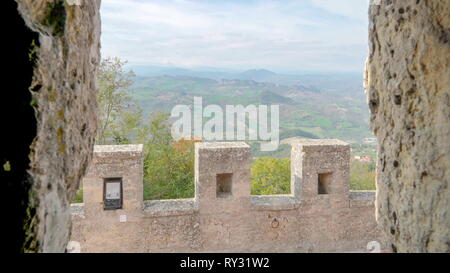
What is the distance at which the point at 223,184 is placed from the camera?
902 centimetres

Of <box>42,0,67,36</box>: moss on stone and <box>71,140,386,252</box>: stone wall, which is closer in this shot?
Result: <box>42,0,67,36</box>: moss on stone

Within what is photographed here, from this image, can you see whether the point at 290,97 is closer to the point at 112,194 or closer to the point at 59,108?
the point at 112,194

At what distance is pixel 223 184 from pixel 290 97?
68.7ft

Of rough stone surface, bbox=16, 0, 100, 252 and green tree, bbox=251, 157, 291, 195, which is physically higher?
rough stone surface, bbox=16, 0, 100, 252

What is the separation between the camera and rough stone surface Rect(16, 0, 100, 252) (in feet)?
5.39

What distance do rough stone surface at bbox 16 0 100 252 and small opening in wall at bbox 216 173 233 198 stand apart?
6455 mm

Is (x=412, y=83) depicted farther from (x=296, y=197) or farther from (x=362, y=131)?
(x=362, y=131)

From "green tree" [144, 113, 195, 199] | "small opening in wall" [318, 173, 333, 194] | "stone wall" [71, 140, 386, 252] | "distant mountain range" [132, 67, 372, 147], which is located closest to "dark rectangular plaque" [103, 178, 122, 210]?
"stone wall" [71, 140, 386, 252]

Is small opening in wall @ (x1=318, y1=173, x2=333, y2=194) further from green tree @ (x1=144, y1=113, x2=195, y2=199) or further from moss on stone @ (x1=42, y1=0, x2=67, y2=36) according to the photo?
moss on stone @ (x1=42, y1=0, x2=67, y2=36)

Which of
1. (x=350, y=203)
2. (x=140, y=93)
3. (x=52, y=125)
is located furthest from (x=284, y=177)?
(x=52, y=125)

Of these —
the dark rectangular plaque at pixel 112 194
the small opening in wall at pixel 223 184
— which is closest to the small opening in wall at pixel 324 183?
the small opening in wall at pixel 223 184

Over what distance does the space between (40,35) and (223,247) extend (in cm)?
740

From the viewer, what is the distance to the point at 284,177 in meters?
15.0

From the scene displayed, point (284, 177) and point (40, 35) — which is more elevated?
point (40, 35)
